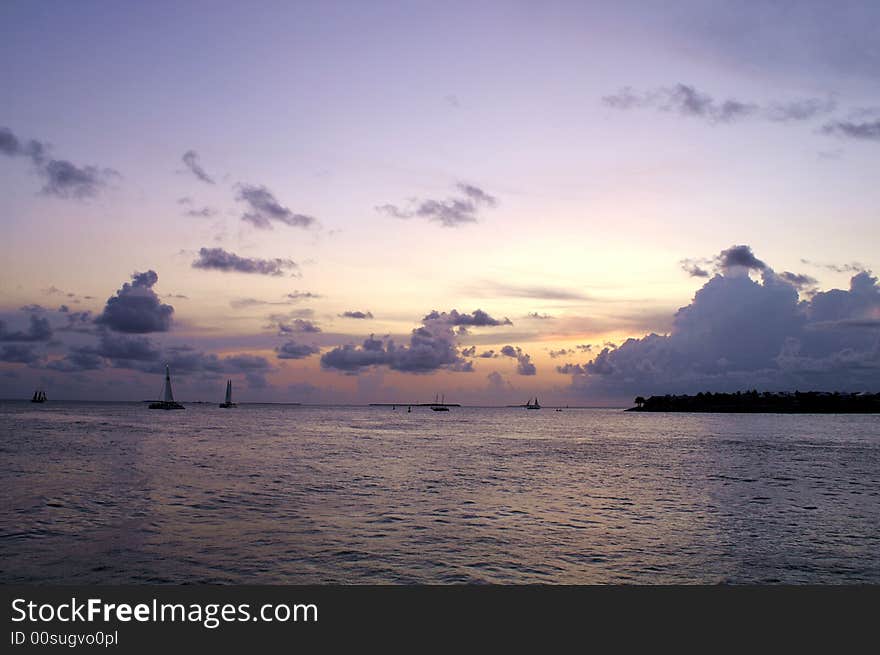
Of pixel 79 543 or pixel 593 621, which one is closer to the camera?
pixel 593 621

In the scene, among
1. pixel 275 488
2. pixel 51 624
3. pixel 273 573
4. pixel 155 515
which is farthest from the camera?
pixel 275 488

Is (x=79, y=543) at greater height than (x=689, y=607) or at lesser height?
lesser

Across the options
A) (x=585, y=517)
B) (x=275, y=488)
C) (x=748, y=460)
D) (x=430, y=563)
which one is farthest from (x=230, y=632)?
(x=748, y=460)

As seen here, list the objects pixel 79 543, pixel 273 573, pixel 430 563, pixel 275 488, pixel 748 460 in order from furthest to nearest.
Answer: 1. pixel 748 460
2. pixel 275 488
3. pixel 79 543
4. pixel 430 563
5. pixel 273 573

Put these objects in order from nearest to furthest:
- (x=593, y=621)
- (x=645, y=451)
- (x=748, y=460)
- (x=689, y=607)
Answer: (x=593, y=621) < (x=689, y=607) < (x=748, y=460) < (x=645, y=451)

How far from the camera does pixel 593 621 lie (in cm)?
1619

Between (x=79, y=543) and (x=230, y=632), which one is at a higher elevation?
(x=230, y=632)

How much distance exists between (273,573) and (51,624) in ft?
28.1

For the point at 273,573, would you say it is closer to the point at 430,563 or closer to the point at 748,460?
the point at 430,563

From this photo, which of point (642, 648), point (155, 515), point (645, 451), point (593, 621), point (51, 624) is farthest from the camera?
point (645, 451)

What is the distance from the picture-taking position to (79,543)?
2714 centimetres

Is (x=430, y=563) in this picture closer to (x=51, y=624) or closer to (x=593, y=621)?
(x=593, y=621)

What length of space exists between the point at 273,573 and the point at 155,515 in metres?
14.3

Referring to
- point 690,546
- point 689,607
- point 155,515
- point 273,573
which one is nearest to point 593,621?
point 689,607
